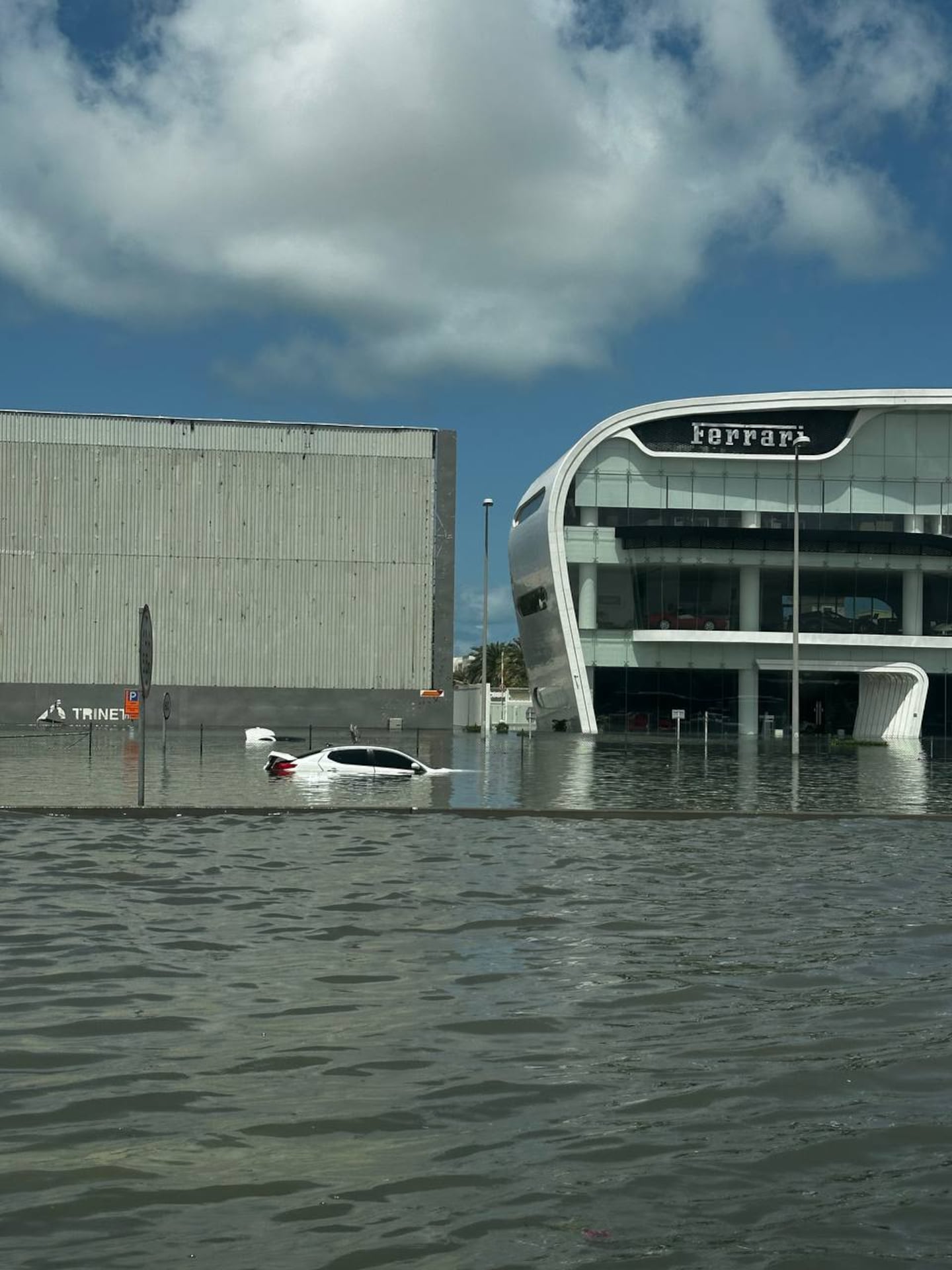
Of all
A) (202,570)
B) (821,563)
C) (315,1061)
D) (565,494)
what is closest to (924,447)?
(821,563)

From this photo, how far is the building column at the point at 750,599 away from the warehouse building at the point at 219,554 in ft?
49.3

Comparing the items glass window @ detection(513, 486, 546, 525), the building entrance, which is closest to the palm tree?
glass window @ detection(513, 486, 546, 525)

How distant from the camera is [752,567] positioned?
73875 mm

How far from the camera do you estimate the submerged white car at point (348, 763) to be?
33.7 metres

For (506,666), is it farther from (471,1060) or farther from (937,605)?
(471,1060)

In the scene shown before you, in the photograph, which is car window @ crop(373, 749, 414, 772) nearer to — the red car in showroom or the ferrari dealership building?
the ferrari dealership building

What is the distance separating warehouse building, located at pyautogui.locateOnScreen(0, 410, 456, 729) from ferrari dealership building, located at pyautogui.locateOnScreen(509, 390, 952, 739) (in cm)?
796

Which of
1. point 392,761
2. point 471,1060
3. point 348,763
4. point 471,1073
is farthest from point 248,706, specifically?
point 471,1073

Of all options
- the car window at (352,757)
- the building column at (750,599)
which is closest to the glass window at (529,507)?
the building column at (750,599)

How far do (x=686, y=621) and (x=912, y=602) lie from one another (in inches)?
453

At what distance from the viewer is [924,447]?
7588 centimetres

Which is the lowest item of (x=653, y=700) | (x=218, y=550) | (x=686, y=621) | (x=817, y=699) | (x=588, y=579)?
(x=653, y=700)

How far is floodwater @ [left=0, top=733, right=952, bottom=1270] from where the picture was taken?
18.3ft

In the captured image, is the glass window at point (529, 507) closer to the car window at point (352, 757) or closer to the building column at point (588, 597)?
the building column at point (588, 597)
